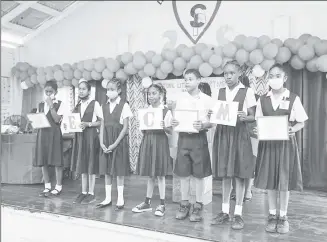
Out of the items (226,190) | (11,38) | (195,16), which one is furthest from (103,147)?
(11,38)

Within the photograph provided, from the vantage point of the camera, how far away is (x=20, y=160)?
460 centimetres

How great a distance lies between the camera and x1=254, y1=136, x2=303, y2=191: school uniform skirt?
2.58 m

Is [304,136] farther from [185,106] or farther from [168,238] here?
[168,238]

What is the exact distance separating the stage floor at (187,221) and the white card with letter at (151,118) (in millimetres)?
788

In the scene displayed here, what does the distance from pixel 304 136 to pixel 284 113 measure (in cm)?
213

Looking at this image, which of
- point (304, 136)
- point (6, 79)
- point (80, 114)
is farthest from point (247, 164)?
point (6, 79)

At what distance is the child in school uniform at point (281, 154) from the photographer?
2.58 m

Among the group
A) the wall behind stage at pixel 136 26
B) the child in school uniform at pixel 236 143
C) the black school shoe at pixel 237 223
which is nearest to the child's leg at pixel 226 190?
the child in school uniform at pixel 236 143

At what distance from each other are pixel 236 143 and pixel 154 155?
757 mm

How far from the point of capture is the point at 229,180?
281cm

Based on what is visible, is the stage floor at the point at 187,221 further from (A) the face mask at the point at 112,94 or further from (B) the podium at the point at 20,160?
(A) the face mask at the point at 112,94

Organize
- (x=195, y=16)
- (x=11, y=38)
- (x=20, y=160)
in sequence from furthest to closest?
(x=11, y=38) → (x=195, y=16) → (x=20, y=160)

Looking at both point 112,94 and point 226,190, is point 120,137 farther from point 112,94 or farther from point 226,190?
point 226,190

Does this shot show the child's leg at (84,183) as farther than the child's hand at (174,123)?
Yes
